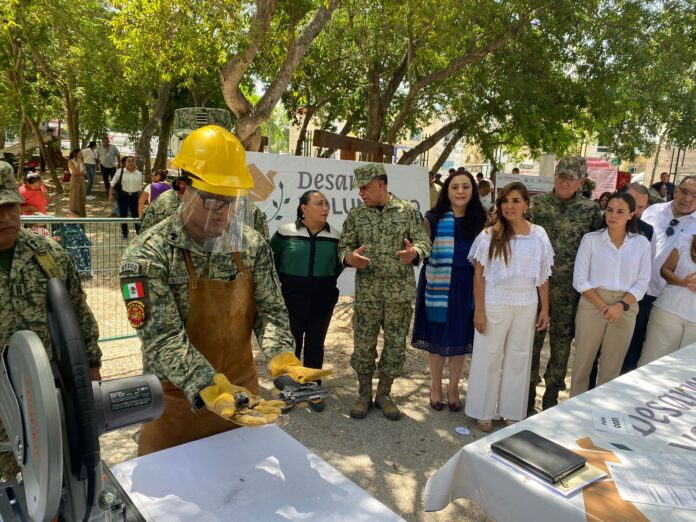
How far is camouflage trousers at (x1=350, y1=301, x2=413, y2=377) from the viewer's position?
3715mm

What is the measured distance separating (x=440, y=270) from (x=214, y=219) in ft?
7.76

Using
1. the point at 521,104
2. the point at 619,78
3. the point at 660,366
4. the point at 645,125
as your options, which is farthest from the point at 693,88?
the point at 660,366

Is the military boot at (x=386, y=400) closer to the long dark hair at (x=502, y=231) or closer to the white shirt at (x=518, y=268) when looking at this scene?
the white shirt at (x=518, y=268)

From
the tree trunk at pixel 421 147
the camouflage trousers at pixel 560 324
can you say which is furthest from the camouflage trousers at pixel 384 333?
the tree trunk at pixel 421 147

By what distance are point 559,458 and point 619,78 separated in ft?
29.3

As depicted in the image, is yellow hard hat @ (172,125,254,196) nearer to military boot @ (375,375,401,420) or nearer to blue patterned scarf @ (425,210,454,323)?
blue patterned scarf @ (425,210,454,323)

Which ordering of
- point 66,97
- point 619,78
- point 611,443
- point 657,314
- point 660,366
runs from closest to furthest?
point 611,443, point 660,366, point 657,314, point 619,78, point 66,97

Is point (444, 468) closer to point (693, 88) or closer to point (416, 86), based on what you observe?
point (416, 86)

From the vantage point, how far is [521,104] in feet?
31.7

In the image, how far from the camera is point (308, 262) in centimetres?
378

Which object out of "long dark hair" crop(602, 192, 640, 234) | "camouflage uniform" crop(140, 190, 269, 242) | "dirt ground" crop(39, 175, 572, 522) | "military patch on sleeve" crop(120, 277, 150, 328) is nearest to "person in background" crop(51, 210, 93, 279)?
"dirt ground" crop(39, 175, 572, 522)

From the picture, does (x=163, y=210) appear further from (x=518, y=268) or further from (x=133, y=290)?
(x=518, y=268)

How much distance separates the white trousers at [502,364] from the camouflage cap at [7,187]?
2841 millimetres

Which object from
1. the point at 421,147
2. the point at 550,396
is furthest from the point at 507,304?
the point at 421,147
